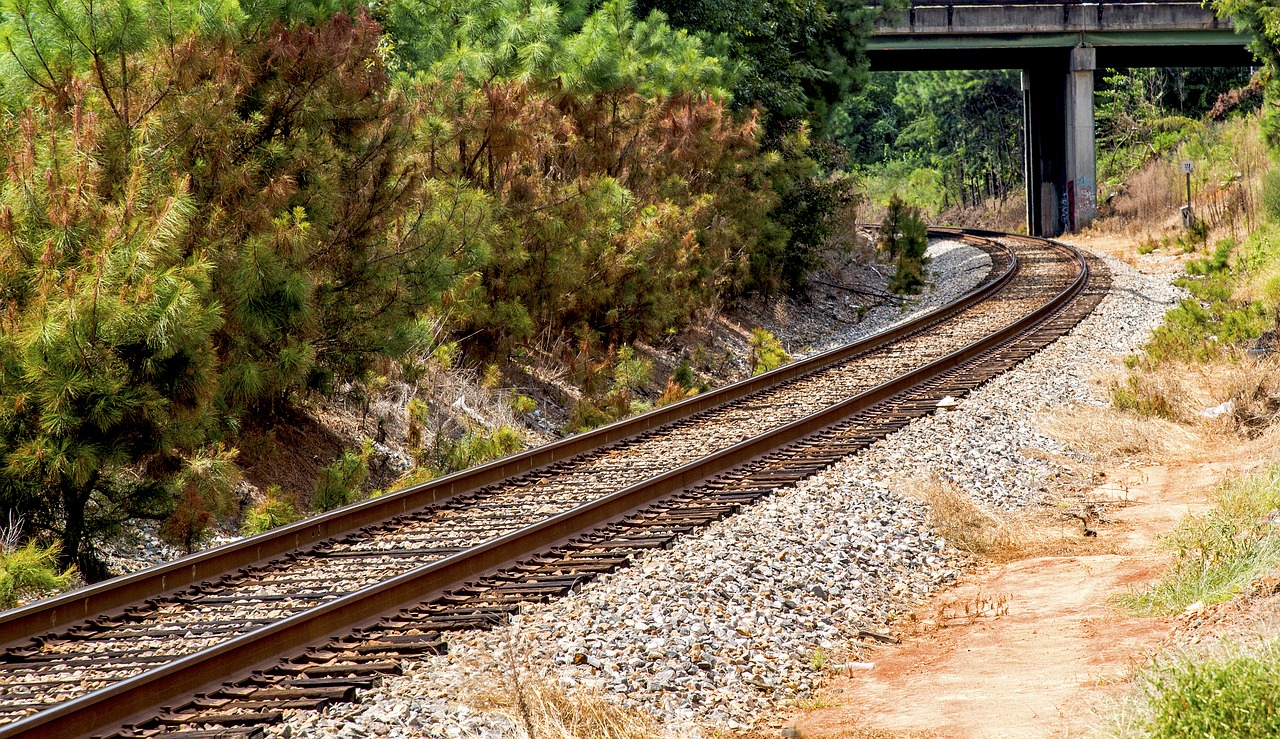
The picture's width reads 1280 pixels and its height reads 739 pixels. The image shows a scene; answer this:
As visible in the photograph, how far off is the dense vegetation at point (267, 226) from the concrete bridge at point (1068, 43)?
2837 centimetres

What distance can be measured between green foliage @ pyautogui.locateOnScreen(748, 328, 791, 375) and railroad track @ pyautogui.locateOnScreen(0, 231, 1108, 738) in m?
3.74

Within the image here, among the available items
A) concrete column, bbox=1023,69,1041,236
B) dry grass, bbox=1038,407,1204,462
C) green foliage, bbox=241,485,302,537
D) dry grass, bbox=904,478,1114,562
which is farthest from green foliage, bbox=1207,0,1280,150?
green foliage, bbox=241,485,302,537

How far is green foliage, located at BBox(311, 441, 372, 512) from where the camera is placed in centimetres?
1048

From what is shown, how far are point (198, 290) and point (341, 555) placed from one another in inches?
Result: 81.7

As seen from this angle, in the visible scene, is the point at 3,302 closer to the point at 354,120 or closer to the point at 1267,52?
the point at 354,120

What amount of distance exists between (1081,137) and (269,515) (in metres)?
41.1

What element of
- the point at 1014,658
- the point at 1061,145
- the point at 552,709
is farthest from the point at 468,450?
the point at 1061,145

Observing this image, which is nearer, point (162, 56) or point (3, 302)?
point (3, 302)

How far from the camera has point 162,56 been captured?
9164 millimetres

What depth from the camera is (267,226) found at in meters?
9.59

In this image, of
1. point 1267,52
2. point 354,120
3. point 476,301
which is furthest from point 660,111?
point 1267,52

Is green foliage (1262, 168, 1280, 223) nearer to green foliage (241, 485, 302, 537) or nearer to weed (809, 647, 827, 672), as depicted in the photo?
weed (809, 647, 827, 672)

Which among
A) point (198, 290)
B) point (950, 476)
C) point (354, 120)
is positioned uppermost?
point (354, 120)

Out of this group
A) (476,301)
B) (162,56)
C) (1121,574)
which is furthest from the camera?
(476,301)
